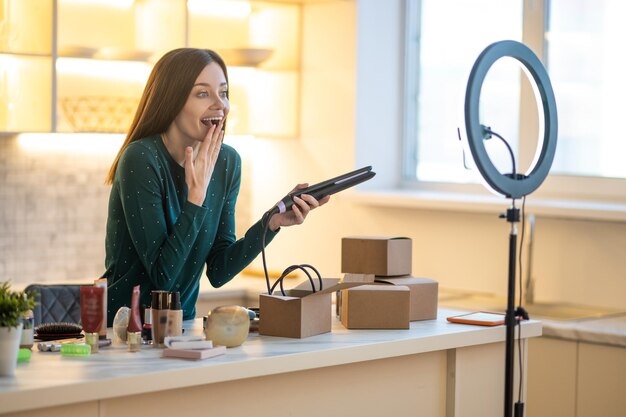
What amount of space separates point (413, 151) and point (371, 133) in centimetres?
25

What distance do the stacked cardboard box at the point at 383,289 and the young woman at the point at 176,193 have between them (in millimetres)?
244

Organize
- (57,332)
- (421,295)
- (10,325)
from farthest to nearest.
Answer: (421,295) → (57,332) → (10,325)

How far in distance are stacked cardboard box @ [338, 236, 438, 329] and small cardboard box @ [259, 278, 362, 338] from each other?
0.11 m

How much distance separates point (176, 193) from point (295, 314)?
523 millimetres

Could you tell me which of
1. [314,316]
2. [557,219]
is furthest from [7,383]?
[557,219]

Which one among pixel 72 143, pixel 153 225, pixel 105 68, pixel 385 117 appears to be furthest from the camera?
pixel 385 117

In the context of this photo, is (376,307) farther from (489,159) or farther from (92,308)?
(92,308)

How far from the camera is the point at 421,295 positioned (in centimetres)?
284

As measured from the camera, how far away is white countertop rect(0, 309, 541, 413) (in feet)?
6.37

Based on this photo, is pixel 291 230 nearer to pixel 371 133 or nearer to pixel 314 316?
pixel 371 133

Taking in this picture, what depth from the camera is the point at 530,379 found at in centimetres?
357

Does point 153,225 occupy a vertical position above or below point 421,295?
above

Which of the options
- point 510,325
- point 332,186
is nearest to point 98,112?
point 332,186

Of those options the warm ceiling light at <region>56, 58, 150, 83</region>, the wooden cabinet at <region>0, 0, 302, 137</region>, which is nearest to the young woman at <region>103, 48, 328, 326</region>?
the wooden cabinet at <region>0, 0, 302, 137</region>
